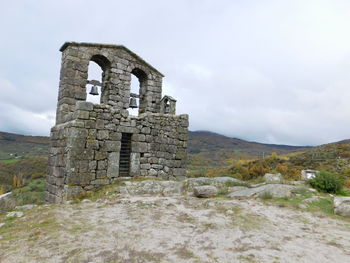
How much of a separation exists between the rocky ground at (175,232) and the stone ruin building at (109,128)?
1.39 metres

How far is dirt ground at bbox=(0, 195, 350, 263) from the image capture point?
3.31m

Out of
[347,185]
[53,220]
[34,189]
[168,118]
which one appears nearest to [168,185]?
[168,118]

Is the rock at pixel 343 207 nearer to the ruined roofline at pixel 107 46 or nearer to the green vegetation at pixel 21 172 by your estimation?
the ruined roofline at pixel 107 46

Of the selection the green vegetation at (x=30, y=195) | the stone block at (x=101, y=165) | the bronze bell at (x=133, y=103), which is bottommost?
the green vegetation at (x=30, y=195)

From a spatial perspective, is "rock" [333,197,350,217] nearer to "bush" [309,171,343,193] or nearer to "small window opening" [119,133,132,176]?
"bush" [309,171,343,193]

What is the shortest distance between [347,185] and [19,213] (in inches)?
426

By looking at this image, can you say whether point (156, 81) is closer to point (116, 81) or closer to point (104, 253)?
point (116, 81)

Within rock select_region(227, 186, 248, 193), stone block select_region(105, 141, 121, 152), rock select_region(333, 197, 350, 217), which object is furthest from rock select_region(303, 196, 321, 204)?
stone block select_region(105, 141, 121, 152)

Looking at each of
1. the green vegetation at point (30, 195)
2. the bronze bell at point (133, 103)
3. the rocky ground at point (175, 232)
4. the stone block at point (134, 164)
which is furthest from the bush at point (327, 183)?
the green vegetation at point (30, 195)

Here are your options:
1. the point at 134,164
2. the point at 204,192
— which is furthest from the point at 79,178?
the point at 204,192

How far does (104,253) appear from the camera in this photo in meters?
3.33

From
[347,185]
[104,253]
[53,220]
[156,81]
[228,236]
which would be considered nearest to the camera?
[104,253]

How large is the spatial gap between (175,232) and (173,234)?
0.11 metres

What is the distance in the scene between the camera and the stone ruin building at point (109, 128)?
742 cm
